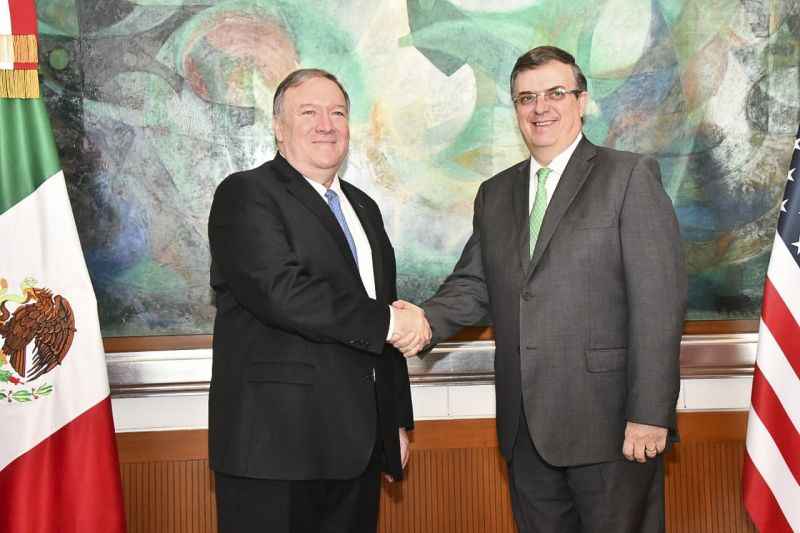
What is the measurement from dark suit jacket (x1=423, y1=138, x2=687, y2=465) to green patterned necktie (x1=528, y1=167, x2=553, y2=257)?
6cm

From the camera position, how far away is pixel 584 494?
2.33 m

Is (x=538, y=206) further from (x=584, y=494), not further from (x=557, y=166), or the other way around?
(x=584, y=494)

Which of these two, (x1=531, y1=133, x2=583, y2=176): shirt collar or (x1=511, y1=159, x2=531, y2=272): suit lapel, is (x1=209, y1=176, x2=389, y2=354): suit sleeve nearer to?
(x1=511, y1=159, x2=531, y2=272): suit lapel

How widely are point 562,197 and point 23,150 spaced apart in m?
1.66

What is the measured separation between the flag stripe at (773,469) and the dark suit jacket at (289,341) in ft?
4.24

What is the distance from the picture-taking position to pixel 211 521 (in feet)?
10.7

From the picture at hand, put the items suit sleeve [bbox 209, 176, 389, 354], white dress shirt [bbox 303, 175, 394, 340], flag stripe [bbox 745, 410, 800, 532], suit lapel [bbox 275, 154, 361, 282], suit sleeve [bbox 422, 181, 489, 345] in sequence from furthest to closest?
suit sleeve [bbox 422, 181, 489, 345], flag stripe [bbox 745, 410, 800, 532], white dress shirt [bbox 303, 175, 394, 340], suit lapel [bbox 275, 154, 361, 282], suit sleeve [bbox 209, 176, 389, 354]

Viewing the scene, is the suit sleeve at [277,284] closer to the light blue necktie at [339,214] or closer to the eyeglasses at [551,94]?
the light blue necktie at [339,214]

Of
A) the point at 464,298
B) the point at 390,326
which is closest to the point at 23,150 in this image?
the point at 390,326

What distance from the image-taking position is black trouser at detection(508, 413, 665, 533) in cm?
229

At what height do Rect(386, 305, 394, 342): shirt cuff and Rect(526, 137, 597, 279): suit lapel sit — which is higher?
Rect(526, 137, 597, 279): suit lapel

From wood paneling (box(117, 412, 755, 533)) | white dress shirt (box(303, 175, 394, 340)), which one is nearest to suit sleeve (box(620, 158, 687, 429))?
white dress shirt (box(303, 175, 394, 340))

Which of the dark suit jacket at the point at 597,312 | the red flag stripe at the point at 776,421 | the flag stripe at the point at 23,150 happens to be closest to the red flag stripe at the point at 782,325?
the red flag stripe at the point at 776,421

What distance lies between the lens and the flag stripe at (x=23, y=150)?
245 centimetres
